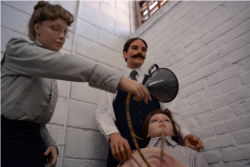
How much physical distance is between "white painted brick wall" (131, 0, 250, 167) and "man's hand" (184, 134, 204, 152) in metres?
0.20

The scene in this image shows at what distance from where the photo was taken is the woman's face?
883 mm

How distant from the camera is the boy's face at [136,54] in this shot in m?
1.66

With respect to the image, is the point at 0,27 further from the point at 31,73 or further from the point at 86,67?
the point at 86,67

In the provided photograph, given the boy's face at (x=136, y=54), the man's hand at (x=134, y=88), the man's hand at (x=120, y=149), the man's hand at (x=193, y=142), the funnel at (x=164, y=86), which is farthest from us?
the boy's face at (x=136, y=54)

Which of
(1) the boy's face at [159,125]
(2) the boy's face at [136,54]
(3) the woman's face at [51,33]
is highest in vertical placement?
(2) the boy's face at [136,54]

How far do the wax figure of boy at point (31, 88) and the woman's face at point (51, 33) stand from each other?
0.15 metres

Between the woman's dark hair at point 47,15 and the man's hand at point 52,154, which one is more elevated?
the woman's dark hair at point 47,15

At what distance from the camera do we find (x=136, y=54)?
5.44 feet

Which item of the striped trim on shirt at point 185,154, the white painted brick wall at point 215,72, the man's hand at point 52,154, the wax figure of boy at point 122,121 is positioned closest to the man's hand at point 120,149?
the wax figure of boy at point 122,121

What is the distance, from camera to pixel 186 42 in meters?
1.73

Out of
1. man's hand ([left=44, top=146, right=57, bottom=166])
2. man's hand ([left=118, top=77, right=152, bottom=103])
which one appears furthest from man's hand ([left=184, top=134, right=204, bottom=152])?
man's hand ([left=44, top=146, right=57, bottom=166])

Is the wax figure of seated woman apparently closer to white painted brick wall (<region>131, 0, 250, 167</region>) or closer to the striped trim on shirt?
the striped trim on shirt

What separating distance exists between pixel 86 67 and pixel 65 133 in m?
0.93

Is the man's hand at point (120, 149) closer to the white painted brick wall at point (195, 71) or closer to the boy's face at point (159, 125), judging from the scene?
the boy's face at point (159, 125)
